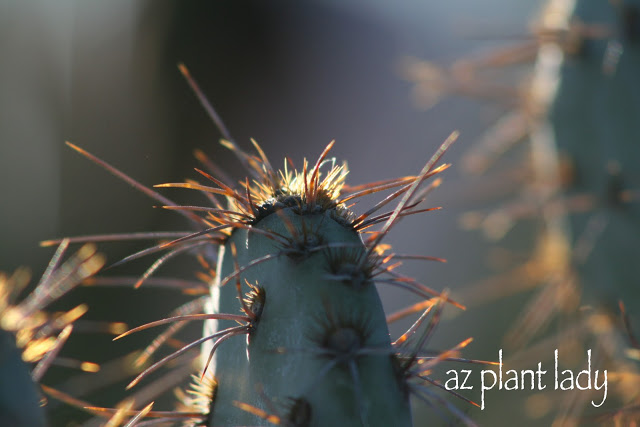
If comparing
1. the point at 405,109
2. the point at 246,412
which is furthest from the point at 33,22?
the point at 246,412

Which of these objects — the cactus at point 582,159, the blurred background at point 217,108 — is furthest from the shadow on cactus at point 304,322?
the blurred background at point 217,108

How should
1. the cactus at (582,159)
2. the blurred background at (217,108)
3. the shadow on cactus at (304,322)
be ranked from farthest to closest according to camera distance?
the blurred background at (217,108)
the cactus at (582,159)
the shadow on cactus at (304,322)

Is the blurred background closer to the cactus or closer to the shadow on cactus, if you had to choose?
the cactus

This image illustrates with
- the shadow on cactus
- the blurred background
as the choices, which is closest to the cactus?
Answer: the shadow on cactus

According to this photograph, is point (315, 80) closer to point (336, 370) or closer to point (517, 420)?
point (517, 420)

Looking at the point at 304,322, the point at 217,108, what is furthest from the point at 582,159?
the point at 217,108

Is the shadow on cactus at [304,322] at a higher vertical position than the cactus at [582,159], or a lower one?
lower

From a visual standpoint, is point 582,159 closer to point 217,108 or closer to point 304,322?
point 304,322

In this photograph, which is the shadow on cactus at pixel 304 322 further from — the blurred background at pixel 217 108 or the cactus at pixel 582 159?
the blurred background at pixel 217 108
